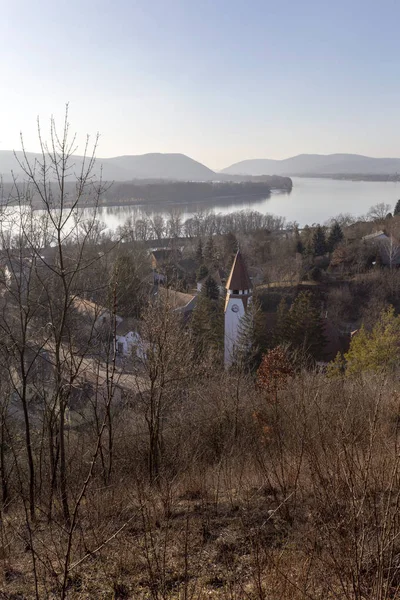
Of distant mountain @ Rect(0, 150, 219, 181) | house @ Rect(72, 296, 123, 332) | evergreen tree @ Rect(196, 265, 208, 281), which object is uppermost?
distant mountain @ Rect(0, 150, 219, 181)

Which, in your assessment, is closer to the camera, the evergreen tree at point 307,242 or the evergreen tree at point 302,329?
the evergreen tree at point 302,329

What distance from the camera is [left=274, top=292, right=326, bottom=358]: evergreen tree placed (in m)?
14.6

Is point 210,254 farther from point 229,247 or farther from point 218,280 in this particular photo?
point 218,280

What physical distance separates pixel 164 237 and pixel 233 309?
23656 millimetres

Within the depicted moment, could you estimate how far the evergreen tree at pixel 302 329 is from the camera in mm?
14602

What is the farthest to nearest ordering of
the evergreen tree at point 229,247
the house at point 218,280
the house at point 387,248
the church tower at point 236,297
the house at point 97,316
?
1. the evergreen tree at point 229,247
2. the house at point 387,248
3. the house at point 218,280
4. the church tower at point 236,297
5. the house at point 97,316

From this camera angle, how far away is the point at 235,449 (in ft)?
17.7

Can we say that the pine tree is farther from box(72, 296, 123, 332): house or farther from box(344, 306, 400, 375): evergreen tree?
box(72, 296, 123, 332): house

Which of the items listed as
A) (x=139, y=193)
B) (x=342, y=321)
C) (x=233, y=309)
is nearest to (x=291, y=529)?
(x=233, y=309)

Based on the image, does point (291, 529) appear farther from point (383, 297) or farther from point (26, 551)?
point (383, 297)

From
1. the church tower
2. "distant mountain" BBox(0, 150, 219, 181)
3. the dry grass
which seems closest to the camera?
the dry grass

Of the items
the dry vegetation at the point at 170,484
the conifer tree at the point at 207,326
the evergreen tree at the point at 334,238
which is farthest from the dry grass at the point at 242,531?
the evergreen tree at the point at 334,238

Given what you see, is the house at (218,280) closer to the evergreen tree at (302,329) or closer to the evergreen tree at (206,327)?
the evergreen tree at (206,327)

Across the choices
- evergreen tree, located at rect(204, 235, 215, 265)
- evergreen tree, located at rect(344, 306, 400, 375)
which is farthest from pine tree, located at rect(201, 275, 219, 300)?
evergreen tree, located at rect(344, 306, 400, 375)
